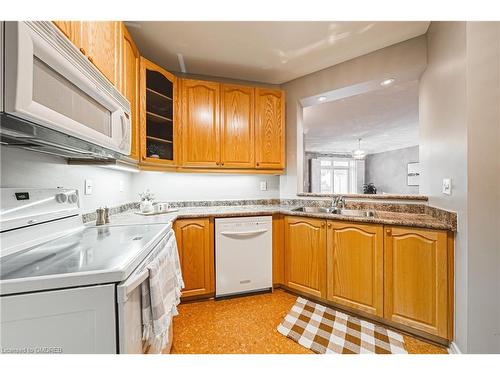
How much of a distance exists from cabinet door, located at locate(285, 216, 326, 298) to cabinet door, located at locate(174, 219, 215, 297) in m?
0.77

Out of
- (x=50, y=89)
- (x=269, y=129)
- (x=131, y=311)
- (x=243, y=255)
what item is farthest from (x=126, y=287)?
(x=269, y=129)

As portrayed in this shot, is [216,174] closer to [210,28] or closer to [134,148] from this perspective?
[134,148]

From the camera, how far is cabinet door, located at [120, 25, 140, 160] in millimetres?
1504

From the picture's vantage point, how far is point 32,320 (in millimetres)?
593

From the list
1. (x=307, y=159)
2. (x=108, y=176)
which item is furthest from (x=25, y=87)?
(x=307, y=159)

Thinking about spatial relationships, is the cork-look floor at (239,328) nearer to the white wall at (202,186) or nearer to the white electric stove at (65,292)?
the white electric stove at (65,292)

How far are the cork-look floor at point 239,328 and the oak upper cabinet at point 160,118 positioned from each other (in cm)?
137

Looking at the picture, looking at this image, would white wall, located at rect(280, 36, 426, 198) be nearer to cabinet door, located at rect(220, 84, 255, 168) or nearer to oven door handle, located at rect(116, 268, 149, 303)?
cabinet door, located at rect(220, 84, 255, 168)

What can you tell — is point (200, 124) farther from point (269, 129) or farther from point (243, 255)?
point (243, 255)

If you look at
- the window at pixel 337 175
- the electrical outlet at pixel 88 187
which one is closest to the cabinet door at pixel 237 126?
the electrical outlet at pixel 88 187

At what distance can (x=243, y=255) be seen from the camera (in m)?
2.12

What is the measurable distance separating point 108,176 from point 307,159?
6.62 m
